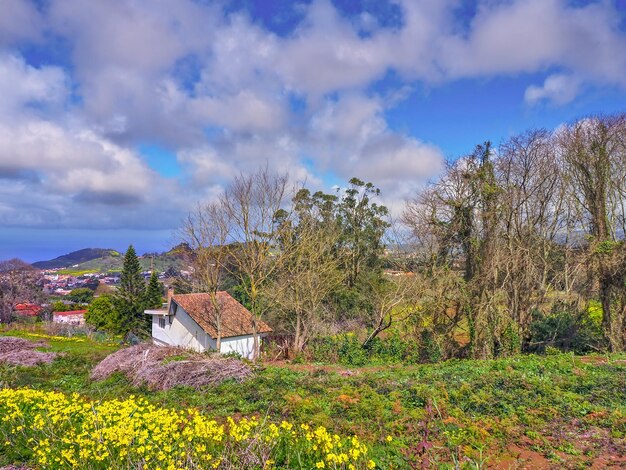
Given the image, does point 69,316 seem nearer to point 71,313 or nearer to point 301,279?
point 71,313

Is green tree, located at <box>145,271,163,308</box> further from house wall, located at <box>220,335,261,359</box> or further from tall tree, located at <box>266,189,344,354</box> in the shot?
tall tree, located at <box>266,189,344,354</box>

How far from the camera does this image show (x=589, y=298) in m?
16.9

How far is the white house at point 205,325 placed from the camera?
83.7ft

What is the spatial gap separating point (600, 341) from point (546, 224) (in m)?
5.11

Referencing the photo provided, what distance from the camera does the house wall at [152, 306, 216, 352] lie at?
85.1 feet

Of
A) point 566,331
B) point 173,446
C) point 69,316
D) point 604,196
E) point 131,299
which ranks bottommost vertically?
A: point 69,316

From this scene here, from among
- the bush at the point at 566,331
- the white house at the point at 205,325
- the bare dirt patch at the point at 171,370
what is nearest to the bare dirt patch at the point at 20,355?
the bare dirt patch at the point at 171,370

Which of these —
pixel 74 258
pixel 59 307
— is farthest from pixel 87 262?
pixel 59 307

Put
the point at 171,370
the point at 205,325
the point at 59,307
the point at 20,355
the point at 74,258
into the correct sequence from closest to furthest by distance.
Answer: the point at 171,370 → the point at 20,355 → the point at 205,325 → the point at 59,307 → the point at 74,258

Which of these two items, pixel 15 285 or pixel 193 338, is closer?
pixel 193 338

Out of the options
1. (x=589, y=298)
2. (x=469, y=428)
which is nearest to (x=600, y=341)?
(x=589, y=298)

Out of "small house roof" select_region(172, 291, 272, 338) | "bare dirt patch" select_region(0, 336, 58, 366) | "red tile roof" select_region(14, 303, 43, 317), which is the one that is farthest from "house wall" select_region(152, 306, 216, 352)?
"red tile roof" select_region(14, 303, 43, 317)

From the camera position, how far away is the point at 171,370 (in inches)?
423

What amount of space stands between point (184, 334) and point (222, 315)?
119 inches
